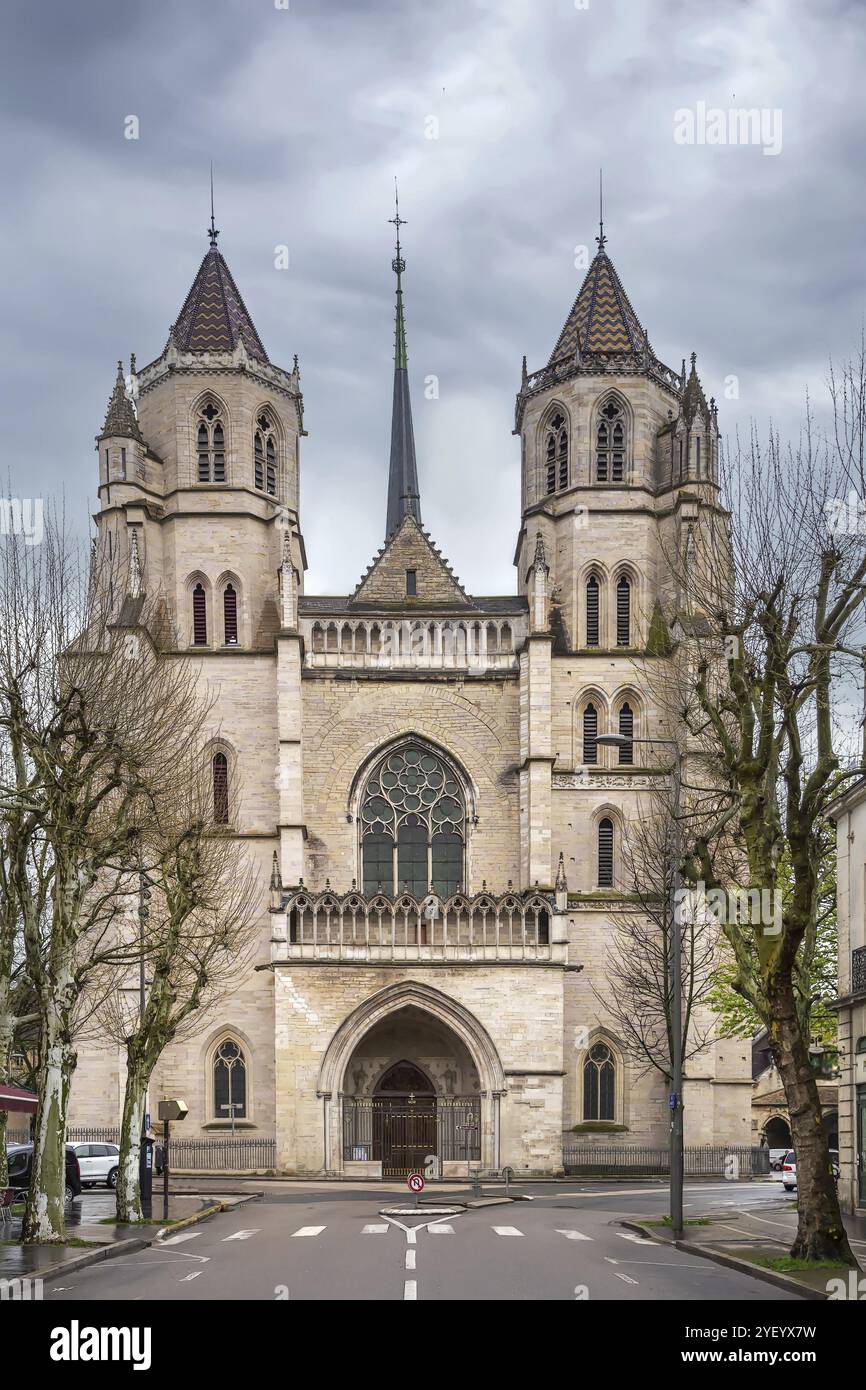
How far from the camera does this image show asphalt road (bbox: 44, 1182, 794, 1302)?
1445 centimetres

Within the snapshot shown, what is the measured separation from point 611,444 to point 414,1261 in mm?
33827

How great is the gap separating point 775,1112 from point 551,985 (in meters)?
25.9

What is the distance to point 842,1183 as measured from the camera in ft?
92.4

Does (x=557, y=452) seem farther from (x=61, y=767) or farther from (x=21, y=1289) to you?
(x=21, y=1289)

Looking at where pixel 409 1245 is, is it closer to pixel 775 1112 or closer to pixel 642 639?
pixel 642 639

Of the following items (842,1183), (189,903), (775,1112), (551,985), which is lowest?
(775,1112)

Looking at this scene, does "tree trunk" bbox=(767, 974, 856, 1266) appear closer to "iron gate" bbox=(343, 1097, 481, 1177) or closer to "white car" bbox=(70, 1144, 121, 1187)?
"iron gate" bbox=(343, 1097, 481, 1177)

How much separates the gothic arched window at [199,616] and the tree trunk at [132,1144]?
20.6 metres

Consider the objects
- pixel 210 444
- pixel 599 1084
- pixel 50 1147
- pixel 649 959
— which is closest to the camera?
pixel 50 1147

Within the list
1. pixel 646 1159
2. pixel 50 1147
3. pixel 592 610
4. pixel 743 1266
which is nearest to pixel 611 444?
pixel 592 610

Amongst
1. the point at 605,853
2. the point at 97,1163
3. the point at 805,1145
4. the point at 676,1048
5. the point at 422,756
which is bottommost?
the point at 97,1163

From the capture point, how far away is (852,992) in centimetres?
2723
